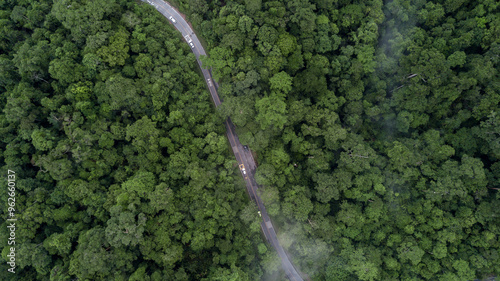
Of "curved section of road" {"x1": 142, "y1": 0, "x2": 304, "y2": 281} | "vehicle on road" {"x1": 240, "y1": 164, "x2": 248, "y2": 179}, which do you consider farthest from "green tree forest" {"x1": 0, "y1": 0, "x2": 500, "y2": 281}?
"vehicle on road" {"x1": 240, "y1": 164, "x2": 248, "y2": 179}

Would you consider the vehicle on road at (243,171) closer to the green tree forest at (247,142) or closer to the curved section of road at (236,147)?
the curved section of road at (236,147)

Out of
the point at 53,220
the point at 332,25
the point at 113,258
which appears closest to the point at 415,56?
the point at 332,25

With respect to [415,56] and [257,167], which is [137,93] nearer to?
[257,167]

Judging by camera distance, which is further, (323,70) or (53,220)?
(323,70)

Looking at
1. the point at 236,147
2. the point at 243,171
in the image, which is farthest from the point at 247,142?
the point at 243,171

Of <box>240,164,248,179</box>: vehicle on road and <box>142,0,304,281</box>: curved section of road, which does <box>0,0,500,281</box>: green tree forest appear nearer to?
<box>142,0,304,281</box>: curved section of road

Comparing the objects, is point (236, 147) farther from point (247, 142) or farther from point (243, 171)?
point (243, 171)

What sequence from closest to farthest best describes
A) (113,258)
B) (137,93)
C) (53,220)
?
(113,258), (53,220), (137,93)

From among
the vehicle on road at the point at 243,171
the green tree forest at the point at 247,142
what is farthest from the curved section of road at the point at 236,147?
the green tree forest at the point at 247,142
